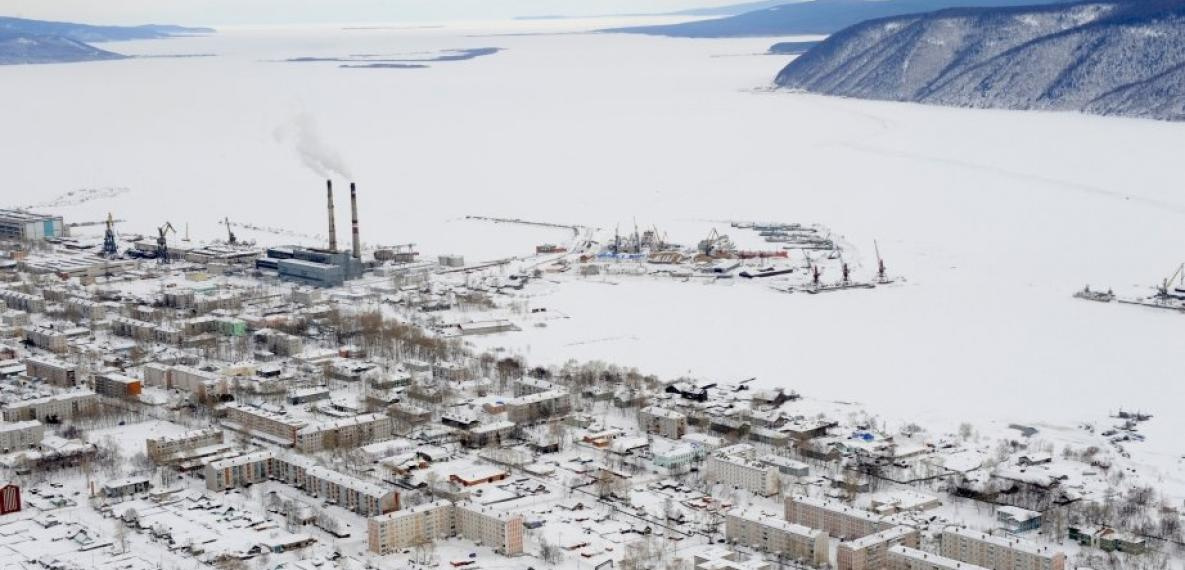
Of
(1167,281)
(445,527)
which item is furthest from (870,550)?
(1167,281)

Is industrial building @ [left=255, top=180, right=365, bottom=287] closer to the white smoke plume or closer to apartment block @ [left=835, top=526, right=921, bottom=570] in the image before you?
the white smoke plume

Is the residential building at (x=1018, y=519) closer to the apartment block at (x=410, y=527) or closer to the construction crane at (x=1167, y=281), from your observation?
the apartment block at (x=410, y=527)

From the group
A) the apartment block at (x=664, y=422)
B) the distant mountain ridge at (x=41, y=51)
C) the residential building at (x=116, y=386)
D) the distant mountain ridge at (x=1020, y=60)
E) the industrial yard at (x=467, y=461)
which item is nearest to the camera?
the industrial yard at (x=467, y=461)

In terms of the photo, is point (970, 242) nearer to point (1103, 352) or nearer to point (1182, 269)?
point (1182, 269)

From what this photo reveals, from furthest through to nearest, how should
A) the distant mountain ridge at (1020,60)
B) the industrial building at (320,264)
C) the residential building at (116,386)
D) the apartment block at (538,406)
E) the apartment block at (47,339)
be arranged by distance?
the distant mountain ridge at (1020,60) → the industrial building at (320,264) → the apartment block at (47,339) → the residential building at (116,386) → the apartment block at (538,406)

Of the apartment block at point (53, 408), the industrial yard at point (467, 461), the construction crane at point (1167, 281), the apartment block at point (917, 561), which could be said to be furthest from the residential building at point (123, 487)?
the construction crane at point (1167, 281)

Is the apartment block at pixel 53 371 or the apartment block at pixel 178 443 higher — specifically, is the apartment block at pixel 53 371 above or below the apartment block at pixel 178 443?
above

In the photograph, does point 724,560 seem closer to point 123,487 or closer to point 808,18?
point 123,487
